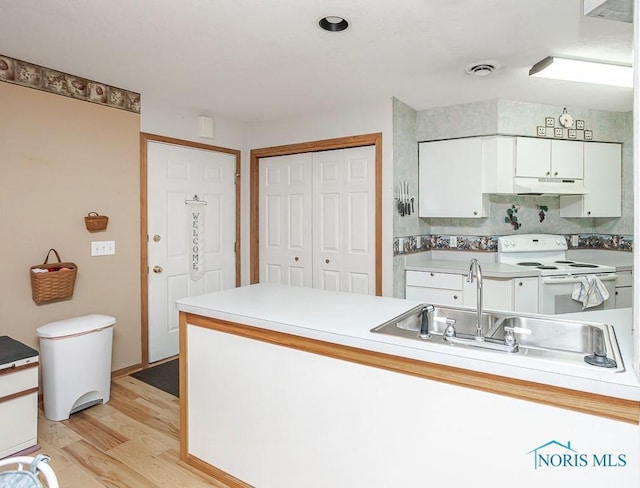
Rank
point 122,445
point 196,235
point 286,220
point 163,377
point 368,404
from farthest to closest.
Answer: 1. point 286,220
2. point 196,235
3. point 163,377
4. point 122,445
5. point 368,404

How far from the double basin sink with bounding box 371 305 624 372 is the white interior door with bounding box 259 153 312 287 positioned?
7.73ft

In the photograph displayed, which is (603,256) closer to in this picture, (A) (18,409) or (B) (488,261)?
(B) (488,261)

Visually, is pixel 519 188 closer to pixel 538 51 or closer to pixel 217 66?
pixel 538 51

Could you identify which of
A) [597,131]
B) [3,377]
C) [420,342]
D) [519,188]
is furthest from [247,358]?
[597,131]

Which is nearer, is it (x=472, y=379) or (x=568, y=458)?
(x=568, y=458)

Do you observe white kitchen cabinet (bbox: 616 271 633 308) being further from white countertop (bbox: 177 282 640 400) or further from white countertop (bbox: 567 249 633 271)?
white countertop (bbox: 177 282 640 400)

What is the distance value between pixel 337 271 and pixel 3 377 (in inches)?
103

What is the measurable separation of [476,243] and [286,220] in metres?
1.96

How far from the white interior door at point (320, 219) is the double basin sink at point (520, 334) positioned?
185 cm

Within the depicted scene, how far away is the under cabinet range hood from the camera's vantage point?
368cm

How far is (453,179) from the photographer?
3852 mm

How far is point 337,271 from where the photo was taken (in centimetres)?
395

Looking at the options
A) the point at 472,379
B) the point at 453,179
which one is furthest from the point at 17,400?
the point at 453,179

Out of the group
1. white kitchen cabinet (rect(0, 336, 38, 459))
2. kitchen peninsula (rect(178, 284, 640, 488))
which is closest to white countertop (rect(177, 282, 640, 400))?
kitchen peninsula (rect(178, 284, 640, 488))
